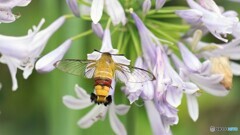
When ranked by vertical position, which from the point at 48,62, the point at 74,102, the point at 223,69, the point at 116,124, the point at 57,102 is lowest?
the point at 57,102

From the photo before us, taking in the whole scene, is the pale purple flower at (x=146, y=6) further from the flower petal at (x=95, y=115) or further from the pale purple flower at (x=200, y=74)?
the flower petal at (x=95, y=115)

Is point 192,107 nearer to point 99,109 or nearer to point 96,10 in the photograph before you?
point 99,109

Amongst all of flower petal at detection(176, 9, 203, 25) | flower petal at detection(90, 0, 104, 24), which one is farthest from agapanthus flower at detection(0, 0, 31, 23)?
flower petal at detection(176, 9, 203, 25)

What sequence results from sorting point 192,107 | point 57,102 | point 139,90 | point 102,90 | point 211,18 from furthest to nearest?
point 57,102
point 192,107
point 211,18
point 139,90
point 102,90

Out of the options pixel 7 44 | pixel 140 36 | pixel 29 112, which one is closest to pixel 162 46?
pixel 140 36

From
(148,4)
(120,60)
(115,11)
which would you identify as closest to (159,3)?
(148,4)
